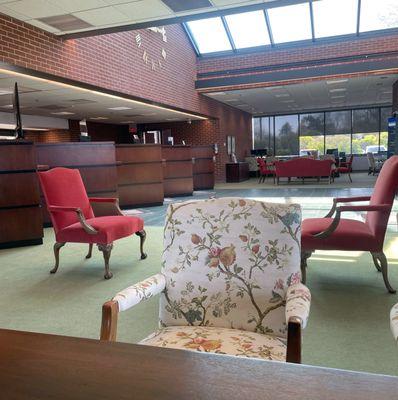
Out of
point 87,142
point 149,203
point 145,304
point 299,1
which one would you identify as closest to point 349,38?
point 299,1

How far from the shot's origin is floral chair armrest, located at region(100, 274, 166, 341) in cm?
122

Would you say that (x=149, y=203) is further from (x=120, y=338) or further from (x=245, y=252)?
(x=245, y=252)

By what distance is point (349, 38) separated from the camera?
37.2 feet

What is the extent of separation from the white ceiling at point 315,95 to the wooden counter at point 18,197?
29.6ft

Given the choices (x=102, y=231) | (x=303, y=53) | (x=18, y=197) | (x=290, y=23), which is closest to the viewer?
(x=102, y=231)

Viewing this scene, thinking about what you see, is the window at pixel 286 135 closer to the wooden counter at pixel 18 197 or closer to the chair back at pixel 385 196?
the wooden counter at pixel 18 197

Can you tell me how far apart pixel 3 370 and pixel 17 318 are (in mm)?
2283

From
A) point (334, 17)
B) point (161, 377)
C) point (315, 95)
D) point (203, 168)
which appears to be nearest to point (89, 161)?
point (203, 168)

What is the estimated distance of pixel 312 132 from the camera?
1944 cm

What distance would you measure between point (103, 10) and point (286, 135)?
15.4m

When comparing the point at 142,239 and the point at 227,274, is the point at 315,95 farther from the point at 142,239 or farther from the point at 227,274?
the point at 227,274

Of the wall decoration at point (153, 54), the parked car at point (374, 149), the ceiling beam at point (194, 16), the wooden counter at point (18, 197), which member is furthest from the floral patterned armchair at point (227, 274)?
the parked car at point (374, 149)

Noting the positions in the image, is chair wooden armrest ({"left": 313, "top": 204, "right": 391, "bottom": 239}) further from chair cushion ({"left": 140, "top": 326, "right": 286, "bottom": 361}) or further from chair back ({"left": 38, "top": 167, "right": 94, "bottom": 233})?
chair back ({"left": 38, "top": 167, "right": 94, "bottom": 233})

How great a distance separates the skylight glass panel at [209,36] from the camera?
1223 centimetres
